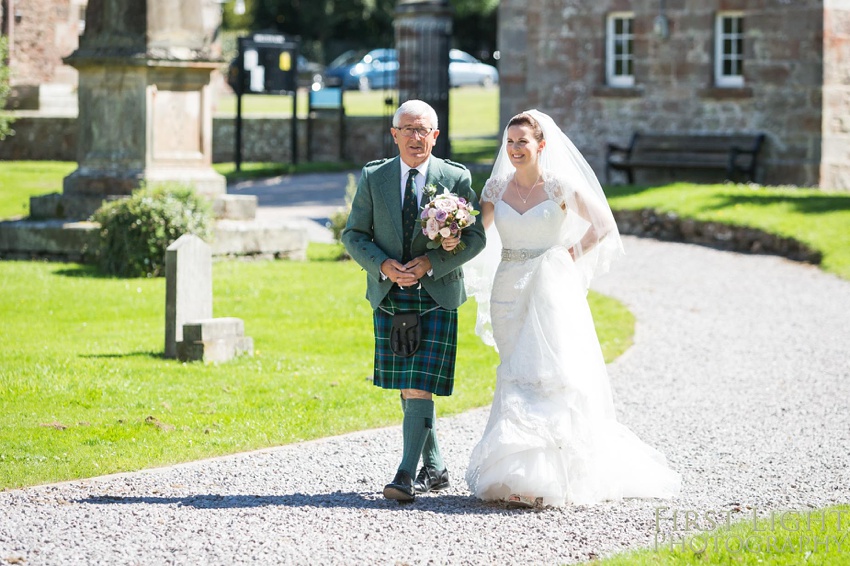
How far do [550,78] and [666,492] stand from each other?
18487 mm

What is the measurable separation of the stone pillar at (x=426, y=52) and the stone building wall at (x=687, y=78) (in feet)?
3.74

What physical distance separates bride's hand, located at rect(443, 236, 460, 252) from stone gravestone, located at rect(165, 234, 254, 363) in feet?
12.6

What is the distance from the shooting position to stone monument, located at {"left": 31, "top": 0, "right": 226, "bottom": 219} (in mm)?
14633

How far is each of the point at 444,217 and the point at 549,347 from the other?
34.3 inches

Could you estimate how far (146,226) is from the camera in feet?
44.5

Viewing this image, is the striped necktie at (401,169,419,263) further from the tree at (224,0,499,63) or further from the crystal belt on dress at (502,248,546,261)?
the tree at (224,0,499,63)

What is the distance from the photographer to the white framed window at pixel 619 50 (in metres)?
23.8

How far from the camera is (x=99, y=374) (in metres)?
9.27

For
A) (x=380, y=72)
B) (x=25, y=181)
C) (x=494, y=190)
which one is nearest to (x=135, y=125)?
(x=25, y=181)

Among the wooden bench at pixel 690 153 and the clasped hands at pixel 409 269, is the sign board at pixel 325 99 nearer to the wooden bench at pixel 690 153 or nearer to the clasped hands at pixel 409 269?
the wooden bench at pixel 690 153

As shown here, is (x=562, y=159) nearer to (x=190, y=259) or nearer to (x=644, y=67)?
(x=190, y=259)

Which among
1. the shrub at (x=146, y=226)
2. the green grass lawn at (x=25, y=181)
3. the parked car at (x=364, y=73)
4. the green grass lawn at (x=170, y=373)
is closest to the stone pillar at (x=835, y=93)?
the green grass lawn at (x=170, y=373)

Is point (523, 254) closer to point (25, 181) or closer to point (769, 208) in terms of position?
point (769, 208)

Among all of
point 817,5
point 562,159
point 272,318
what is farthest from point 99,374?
point 817,5
